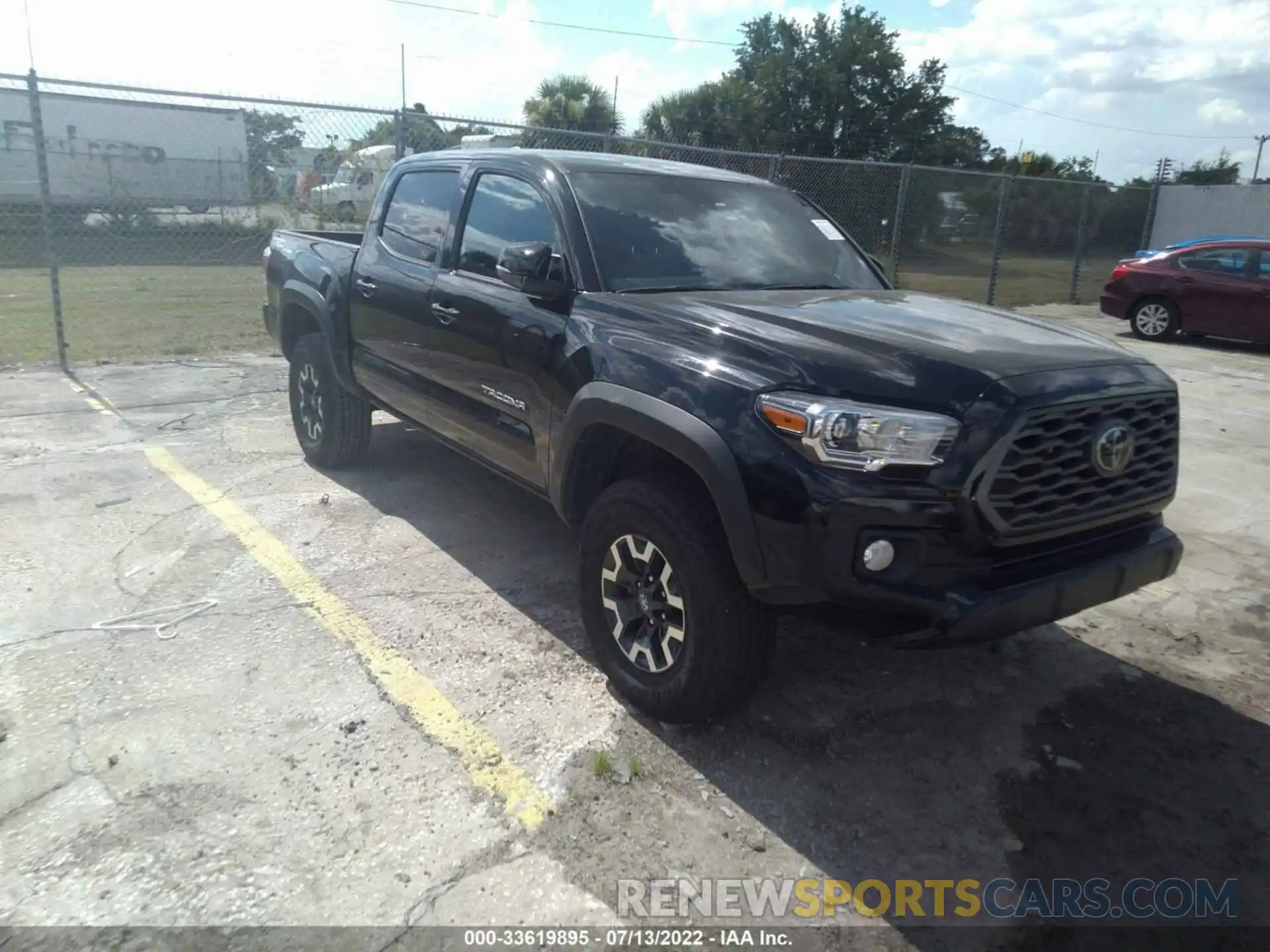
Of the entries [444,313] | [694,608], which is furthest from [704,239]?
[694,608]

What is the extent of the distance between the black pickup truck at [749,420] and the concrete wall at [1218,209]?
2150 centimetres

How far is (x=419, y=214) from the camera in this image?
488 cm

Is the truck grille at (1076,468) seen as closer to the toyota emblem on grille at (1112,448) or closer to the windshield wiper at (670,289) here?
the toyota emblem on grille at (1112,448)

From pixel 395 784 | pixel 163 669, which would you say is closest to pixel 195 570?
pixel 163 669

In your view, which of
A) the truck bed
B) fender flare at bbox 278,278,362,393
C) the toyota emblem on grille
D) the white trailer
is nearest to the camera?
the toyota emblem on grille

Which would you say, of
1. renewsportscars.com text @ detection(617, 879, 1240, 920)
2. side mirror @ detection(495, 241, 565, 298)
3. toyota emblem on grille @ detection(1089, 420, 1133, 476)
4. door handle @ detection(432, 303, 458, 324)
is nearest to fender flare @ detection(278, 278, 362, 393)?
door handle @ detection(432, 303, 458, 324)

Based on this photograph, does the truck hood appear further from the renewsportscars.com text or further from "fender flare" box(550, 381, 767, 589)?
the renewsportscars.com text

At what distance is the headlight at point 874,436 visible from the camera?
8.65 ft

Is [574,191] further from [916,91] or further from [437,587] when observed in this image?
[916,91]

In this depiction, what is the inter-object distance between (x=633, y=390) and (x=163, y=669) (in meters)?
2.07

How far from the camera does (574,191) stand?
3871 mm

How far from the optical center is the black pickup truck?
265cm

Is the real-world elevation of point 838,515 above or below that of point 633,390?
below

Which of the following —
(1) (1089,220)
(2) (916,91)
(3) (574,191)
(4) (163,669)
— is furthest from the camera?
(2) (916,91)
